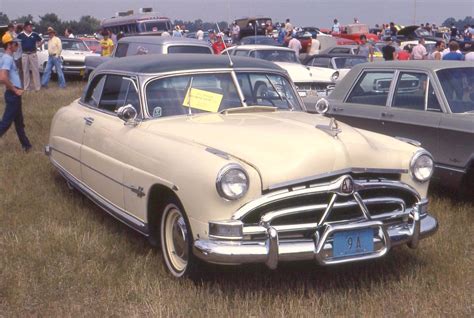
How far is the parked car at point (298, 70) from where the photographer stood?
1258cm

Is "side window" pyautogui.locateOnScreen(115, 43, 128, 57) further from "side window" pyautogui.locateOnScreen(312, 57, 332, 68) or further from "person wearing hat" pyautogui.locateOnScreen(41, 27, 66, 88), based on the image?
"side window" pyautogui.locateOnScreen(312, 57, 332, 68)

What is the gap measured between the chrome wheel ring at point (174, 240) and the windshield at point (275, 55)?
983 cm

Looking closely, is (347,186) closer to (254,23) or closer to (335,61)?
(335,61)

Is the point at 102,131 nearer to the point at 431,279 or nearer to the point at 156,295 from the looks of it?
the point at 156,295

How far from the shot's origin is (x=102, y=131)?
18.7ft

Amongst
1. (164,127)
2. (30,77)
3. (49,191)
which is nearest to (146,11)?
(30,77)

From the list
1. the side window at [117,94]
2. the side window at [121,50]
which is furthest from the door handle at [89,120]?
the side window at [121,50]

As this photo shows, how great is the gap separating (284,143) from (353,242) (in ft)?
2.56

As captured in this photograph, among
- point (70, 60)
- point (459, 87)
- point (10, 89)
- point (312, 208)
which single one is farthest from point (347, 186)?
point (70, 60)

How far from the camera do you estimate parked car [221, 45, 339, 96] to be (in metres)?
12.6

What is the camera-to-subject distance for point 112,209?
17.8 feet

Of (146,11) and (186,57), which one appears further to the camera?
(146,11)

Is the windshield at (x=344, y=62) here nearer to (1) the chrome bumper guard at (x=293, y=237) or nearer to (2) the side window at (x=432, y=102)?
(2) the side window at (x=432, y=102)

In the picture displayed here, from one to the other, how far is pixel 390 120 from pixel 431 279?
8.81 feet
